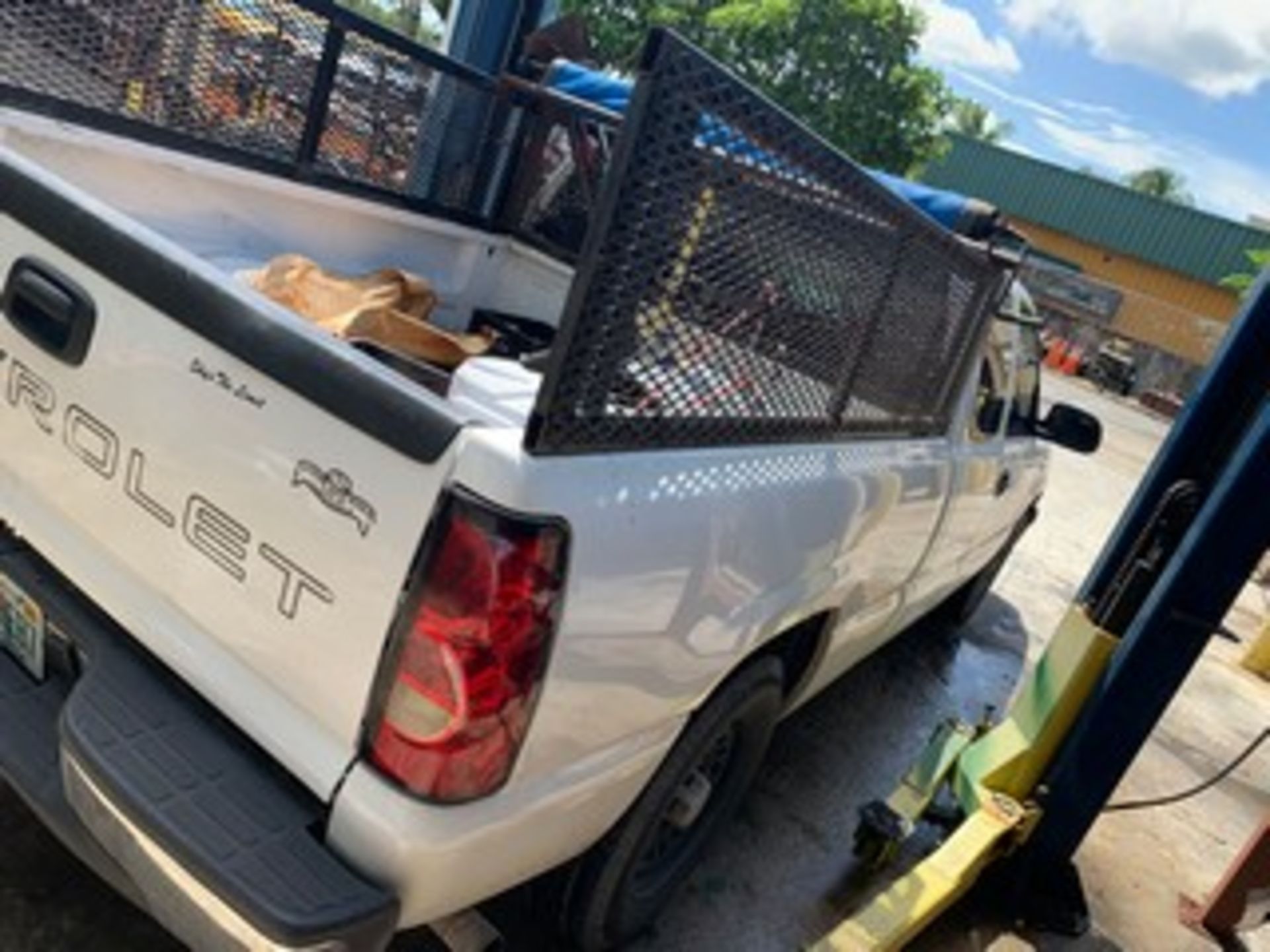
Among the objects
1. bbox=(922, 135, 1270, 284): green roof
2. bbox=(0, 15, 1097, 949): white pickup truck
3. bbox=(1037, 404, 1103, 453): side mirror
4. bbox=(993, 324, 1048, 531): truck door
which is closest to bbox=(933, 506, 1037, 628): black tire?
bbox=(993, 324, 1048, 531): truck door

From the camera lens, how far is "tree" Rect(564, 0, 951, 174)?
25812 mm

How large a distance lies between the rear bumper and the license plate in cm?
10

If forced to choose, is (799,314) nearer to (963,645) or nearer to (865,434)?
(865,434)

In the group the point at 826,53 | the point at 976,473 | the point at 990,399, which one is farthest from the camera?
the point at 826,53

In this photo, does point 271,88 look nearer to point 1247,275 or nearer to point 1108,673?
point 1108,673

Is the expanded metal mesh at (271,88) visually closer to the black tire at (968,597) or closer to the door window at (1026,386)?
the door window at (1026,386)

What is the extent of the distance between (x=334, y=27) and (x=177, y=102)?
509 mm

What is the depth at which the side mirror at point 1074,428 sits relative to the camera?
4.57 meters

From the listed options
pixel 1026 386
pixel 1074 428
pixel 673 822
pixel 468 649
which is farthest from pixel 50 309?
pixel 1026 386

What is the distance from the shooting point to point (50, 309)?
2.05 metres

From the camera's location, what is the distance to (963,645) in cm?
615

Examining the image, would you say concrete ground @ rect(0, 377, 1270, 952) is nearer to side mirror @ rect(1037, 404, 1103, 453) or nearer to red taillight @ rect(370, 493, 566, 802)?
red taillight @ rect(370, 493, 566, 802)

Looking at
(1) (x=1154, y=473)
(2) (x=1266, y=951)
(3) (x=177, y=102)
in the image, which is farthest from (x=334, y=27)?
(2) (x=1266, y=951)

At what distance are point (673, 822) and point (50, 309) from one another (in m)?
1.90
